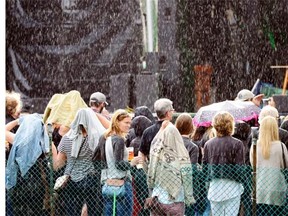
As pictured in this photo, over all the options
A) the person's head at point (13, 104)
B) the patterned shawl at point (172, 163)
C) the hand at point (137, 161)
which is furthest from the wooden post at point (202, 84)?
the patterned shawl at point (172, 163)

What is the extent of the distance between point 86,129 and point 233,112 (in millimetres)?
2910

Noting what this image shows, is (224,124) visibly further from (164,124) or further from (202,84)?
(202,84)

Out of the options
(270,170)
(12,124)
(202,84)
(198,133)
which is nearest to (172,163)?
(270,170)

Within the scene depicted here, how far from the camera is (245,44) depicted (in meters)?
22.5

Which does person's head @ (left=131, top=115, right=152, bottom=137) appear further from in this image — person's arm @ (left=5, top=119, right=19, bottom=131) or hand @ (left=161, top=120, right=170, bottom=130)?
person's arm @ (left=5, top=119, right=19, bottom=131)

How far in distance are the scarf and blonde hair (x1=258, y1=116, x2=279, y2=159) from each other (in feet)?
5.53

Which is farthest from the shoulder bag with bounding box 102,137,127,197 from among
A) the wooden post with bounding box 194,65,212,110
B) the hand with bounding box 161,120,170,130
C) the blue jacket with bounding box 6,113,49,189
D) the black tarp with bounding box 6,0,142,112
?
the wooden post with bounding box 194,65,212,110

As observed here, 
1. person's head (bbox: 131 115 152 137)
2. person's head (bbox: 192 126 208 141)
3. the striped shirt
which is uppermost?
person's head (bbox: 131 115 152 137)

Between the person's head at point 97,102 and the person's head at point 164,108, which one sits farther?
the person's head at point 97,102

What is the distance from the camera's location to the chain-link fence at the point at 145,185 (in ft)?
25.3

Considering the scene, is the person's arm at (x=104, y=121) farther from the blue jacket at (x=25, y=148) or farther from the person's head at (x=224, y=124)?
the person's head at (x=224, y=124)

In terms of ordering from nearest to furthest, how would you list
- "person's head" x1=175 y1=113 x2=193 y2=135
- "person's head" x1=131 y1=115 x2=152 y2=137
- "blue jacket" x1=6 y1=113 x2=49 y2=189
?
1. "blue jacket" x1=6 y1=113 x2=49 y2=189
2. "person's head" x1=175 y1=113 x2=193 y2=135
3. "person's head" x1=131 y1=115 x2=152 y2=137

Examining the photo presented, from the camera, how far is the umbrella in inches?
399

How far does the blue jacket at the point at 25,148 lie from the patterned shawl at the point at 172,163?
1255 millimetres
